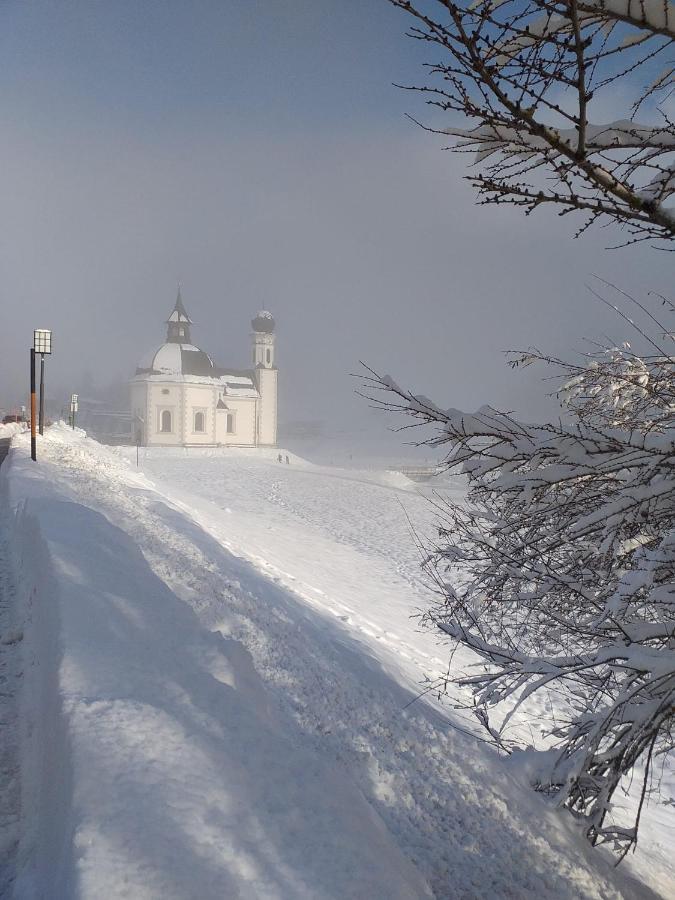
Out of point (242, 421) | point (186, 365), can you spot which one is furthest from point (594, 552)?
point (186, 365)

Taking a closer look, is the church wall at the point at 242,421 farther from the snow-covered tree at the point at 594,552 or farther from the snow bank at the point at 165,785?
the snow-covered tree at the point at 594,552

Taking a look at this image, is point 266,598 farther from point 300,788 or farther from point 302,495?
point 302,495

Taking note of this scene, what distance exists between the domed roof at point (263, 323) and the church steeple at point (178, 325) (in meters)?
8.16

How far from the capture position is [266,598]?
8359 millimetres

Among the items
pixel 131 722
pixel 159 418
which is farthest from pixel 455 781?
pixel 159 418

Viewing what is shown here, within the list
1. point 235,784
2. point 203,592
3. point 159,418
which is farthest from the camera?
point 159,418

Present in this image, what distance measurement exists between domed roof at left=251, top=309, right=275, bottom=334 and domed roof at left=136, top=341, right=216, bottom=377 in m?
7.57

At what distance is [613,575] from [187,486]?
2754 centimetres

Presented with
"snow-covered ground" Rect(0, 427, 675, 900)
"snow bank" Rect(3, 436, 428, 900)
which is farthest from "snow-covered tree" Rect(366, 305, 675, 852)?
"snow bank" Rect(3, 436, 428, 900)

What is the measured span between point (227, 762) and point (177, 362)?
61024 mm

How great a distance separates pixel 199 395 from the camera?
56.7 metres

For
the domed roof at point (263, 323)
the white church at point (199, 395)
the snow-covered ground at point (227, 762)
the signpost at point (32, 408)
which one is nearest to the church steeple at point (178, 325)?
the white church at point (199, 395)

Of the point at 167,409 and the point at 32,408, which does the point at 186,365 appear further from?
the point at 32,408

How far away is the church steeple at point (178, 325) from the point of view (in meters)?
66.2
